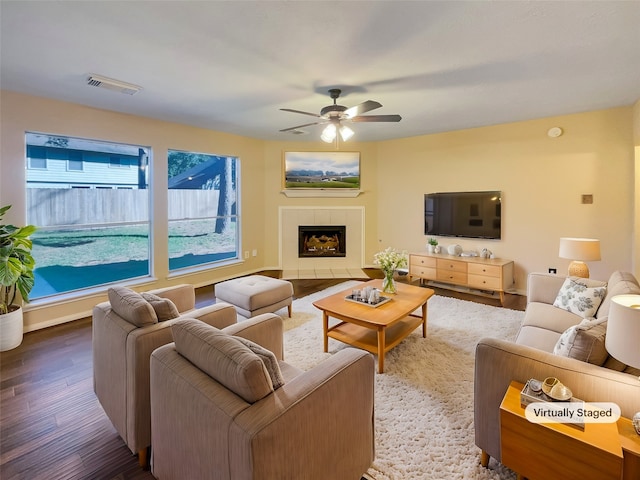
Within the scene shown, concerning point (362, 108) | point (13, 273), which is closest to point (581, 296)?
point (362, 108)

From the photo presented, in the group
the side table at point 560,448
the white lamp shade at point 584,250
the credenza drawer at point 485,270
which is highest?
the white lamp shade at point 584,250

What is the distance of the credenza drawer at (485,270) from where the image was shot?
186 inches

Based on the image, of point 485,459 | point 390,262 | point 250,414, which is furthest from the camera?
point 390,262

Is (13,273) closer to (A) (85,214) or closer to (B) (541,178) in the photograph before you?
(A) (85,214)

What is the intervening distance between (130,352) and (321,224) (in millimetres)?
5054

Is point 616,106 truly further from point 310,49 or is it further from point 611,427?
point 611,427

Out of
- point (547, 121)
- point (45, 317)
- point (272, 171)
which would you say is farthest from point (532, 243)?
point (45, 317)

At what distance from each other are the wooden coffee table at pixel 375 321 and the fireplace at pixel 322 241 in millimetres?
3182

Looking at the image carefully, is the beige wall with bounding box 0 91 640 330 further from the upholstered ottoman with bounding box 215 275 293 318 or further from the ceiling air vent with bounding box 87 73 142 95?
the upholstered ottoman with bounding box 215 275 293 318

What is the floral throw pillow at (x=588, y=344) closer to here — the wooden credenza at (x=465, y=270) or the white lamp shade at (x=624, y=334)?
the white lamp shade at (x=624, y=334)

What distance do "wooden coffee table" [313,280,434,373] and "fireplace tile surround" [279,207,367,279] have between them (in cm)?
312

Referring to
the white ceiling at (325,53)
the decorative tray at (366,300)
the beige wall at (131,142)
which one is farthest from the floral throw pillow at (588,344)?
the beige wall at (131,142)

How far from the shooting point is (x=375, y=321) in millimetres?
2787

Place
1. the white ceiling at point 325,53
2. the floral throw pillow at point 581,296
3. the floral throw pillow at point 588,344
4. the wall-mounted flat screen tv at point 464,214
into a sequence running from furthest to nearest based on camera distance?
the wall-mounted flat screen tv at point 464,214 → the floral throw pillow at point 581,296 → the white ceiling at point 325,53 → the floral throw pillow at point 588,344
